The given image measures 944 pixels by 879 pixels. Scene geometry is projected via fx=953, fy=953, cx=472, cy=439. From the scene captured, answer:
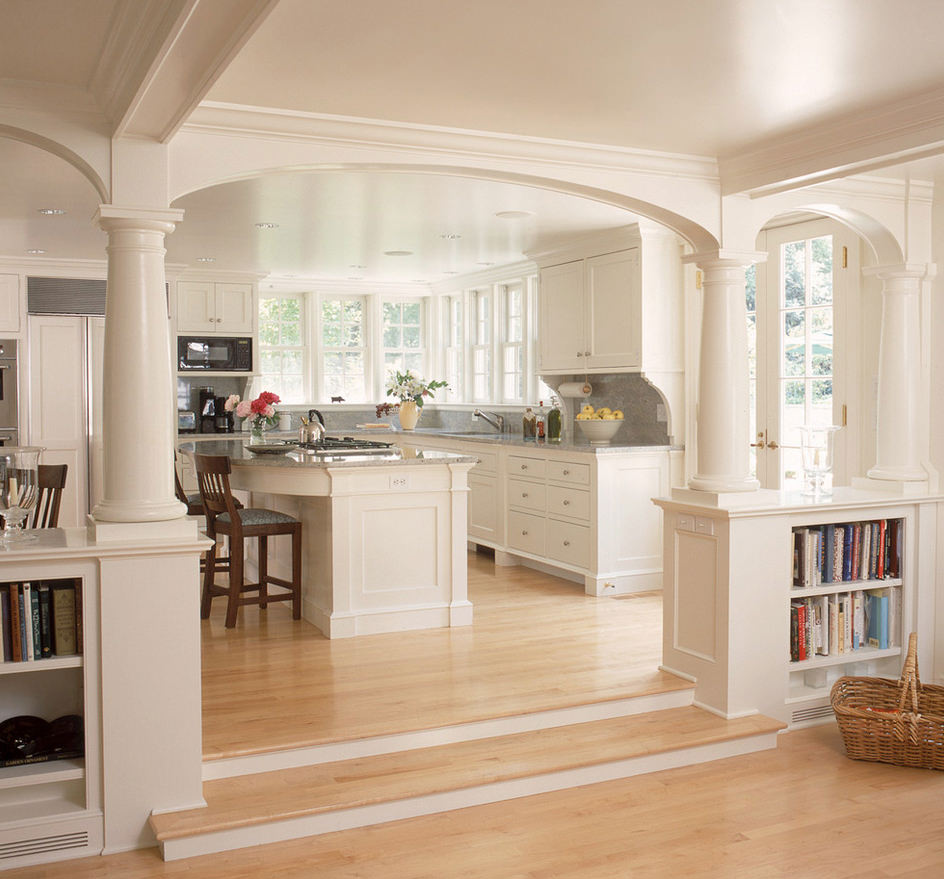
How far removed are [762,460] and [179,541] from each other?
3.82 meters

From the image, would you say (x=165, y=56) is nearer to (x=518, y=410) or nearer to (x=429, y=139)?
(x=429, y=139)

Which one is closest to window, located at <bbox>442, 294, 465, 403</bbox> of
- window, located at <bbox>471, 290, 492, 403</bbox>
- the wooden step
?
window, located at <bbox>471, 290, 492, 403</bbox>

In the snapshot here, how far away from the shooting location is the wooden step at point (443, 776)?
10.5 feet

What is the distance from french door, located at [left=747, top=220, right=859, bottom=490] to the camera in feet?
17.3

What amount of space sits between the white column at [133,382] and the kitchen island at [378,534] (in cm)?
180

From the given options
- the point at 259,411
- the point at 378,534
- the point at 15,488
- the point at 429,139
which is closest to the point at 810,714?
the point at 378,534

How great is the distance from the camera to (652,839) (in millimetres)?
3264

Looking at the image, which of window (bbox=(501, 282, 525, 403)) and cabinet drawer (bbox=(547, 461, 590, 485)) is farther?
window (bbox=(501, 282, 525, 403))

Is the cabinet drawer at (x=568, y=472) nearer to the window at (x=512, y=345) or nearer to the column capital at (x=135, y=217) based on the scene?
the window at (x=512, y=345)

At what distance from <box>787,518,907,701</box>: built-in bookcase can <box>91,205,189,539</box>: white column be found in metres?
2.81

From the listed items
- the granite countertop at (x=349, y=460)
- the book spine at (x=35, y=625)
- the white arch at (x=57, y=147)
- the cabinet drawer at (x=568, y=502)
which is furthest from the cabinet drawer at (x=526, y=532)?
the white arch at (x=57, y=147)

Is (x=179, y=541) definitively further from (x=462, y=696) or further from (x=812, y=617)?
(x=812, y=617)

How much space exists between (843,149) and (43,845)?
13.0 feet

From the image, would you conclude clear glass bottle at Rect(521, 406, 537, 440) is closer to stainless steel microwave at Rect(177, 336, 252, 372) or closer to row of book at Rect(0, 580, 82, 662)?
stainless steel microwave at Rect(177, 336, 252, 372)
